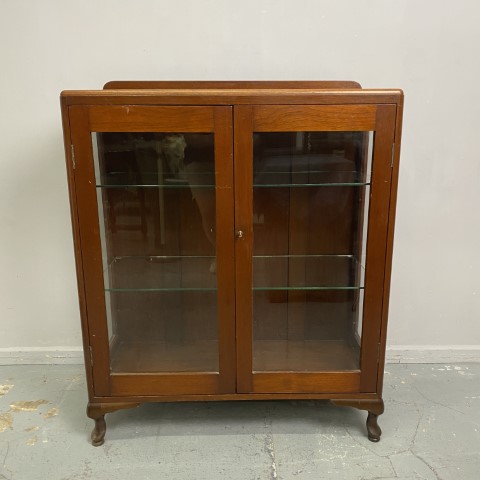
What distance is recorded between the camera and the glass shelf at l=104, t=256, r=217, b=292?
143 cm

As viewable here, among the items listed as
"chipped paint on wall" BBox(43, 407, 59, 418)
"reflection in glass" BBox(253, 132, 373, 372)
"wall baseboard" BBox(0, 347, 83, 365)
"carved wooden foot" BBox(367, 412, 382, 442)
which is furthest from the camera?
"wall baseboard" BBox(0, 347, 83, 365)

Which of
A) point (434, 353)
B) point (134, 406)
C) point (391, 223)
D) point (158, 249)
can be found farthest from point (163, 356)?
point (434, 353)

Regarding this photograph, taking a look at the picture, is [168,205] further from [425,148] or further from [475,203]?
[475,203]

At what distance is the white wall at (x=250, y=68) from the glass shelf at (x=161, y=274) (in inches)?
20.2

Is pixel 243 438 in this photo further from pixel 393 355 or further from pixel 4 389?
pixel 4 389

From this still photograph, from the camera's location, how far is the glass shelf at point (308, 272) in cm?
145

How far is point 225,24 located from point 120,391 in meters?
1.32

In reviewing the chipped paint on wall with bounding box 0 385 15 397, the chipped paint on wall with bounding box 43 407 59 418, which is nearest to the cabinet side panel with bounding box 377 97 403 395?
the chipped paint on wall with bounding box 43 407 59 418

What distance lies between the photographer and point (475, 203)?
182 centimetres

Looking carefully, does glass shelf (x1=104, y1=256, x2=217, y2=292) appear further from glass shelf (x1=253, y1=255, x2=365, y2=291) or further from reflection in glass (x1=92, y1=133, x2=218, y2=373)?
glass shelf (x1=253, y1=255, x2=365, y2=291)

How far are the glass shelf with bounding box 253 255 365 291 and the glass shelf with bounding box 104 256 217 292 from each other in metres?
0.17

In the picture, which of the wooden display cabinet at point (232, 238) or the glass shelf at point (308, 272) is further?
the glass shelf at point (308, 272)

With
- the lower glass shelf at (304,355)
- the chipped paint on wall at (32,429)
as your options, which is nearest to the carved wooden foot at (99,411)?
the chipped paint on wall at (32,429)

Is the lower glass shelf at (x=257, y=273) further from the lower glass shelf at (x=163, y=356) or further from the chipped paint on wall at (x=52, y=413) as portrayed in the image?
the chipped paint on wall at (x=52, y=413)
